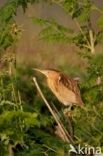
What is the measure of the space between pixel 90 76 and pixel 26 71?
115cm

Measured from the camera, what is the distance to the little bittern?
387cm

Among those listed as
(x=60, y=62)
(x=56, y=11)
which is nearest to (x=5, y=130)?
(x=60, y=62)

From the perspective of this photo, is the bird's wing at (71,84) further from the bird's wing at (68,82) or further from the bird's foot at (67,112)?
the bird's foot at (67,112)

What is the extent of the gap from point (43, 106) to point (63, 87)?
592mm

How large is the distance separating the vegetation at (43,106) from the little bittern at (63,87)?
0.25ft

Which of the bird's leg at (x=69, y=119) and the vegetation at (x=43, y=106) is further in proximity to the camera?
the bird's leg at (x=69, y=119)

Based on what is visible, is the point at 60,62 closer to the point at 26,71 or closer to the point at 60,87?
the point at 26,71

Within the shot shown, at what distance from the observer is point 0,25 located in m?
4.46

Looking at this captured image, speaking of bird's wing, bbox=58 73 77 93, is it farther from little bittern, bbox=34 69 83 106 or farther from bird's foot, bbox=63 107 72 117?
bird's foot, bbox=63 107 72 117

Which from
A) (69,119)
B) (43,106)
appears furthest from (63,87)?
(43,106)

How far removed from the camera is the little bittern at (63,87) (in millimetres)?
3873

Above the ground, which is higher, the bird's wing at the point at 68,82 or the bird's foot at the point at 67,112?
the bird's wing at the point at 68,82

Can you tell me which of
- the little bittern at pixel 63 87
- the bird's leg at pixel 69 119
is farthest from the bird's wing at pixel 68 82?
the bird's leg at pixel 69 119

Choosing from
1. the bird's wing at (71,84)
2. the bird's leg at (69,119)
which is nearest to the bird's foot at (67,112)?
the bird's leg at (69,119)
